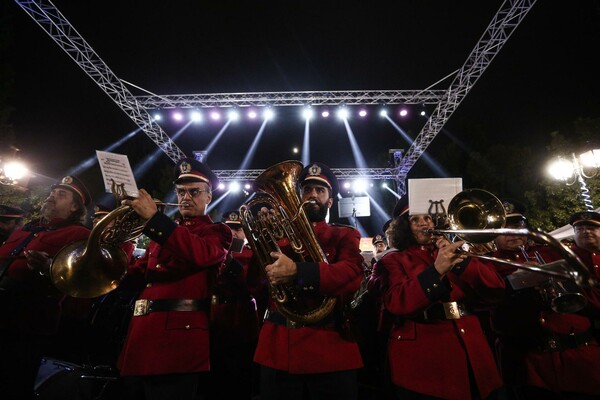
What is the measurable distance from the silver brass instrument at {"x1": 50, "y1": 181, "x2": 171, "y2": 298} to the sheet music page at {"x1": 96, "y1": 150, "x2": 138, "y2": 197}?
81 millimetres

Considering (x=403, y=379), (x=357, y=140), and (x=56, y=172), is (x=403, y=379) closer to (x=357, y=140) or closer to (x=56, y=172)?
(x=56, y=172)

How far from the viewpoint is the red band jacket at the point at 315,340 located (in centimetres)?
269

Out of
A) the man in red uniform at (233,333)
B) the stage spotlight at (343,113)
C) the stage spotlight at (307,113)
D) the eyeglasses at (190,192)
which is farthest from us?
the stage spotlight at (343,113)

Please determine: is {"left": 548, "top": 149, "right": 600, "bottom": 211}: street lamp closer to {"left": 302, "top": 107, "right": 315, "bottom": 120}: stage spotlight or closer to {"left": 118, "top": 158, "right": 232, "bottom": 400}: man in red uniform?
{"left": 302, "top": 107, "right": 315, "bottom": 120}: stage spotlight

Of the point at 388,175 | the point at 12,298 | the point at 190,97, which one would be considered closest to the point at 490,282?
the point at 12,298

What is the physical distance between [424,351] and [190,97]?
16672 mm

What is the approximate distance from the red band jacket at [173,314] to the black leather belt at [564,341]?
3722mm

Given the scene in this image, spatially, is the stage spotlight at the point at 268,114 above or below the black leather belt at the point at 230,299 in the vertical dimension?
above

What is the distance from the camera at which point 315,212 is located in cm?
346

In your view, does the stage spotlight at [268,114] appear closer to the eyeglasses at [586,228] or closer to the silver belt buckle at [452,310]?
the eyeglasses at [586,228]

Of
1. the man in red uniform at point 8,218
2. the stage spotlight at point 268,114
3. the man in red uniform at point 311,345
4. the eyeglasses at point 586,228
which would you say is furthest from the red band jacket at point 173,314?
the stage spotlight at point 268,114

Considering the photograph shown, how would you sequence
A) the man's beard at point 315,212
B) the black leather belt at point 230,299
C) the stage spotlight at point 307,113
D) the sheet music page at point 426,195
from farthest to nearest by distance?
the stage spotlight at point 307,113 < the black leather belt at point 230,299 < the sheet music page at point 426,195 < the man's beard at point 315,212

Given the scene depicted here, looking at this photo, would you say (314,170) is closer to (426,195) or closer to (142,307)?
(426,195)

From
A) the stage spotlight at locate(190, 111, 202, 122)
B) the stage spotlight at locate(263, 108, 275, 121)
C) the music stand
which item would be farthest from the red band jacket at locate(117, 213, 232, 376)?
the stage spotlight at locate(190, 111, 202, 122)
